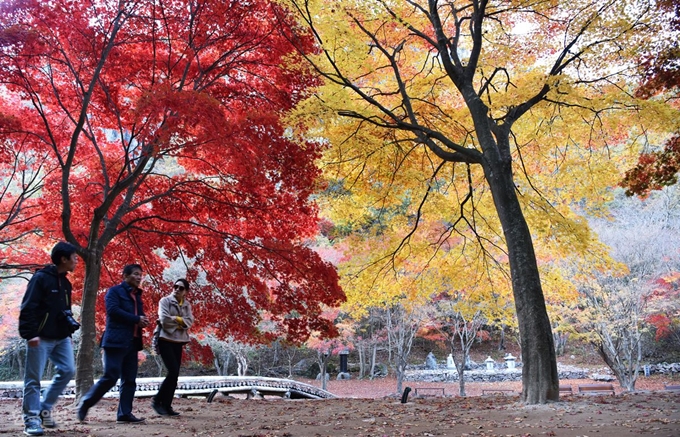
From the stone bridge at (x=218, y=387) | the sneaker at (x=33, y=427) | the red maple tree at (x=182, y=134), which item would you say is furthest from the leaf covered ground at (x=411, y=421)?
the stone bridge at (x=218, y=387)

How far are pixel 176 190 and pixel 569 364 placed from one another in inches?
1027

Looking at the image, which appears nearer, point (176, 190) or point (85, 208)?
point (176, 190)

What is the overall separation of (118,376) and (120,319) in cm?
52

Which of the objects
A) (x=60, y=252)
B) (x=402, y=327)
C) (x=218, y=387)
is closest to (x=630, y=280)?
(x=402, y=327)

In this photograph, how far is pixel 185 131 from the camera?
618 cm

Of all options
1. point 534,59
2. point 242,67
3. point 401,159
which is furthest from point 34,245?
point 534,59

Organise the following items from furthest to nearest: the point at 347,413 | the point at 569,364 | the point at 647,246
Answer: the point at 569,364, the point at 647,246, the point at 347,413

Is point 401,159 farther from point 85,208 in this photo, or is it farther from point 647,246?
point 647,246

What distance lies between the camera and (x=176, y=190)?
293 inches

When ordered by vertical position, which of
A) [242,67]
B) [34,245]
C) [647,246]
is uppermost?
[242,67]

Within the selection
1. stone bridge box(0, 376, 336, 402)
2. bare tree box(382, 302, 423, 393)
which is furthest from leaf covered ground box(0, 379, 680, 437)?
bare tree box(382, 302, 423, 393)

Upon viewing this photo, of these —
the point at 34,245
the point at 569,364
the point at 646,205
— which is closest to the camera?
the point at 34,245

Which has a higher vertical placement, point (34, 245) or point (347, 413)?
point (34, 245)

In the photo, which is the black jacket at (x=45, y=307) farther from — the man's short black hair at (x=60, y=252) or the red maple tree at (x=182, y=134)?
the red maple tree at (x=182, y=134)
